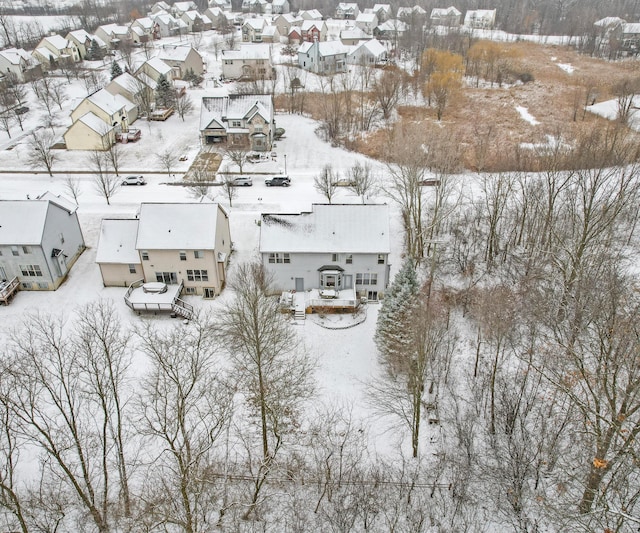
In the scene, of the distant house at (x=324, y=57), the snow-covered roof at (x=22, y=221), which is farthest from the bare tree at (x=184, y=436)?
the distant house at (x=324, y=57)

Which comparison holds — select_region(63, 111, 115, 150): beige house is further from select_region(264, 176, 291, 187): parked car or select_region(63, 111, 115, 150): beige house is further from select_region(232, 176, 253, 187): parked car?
select_region(264, 176, 291, 187): parked car

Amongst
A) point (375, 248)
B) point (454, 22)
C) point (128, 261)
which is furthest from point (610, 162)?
point (454, 22)

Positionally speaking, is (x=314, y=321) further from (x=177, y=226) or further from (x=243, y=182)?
(x=243, y=182)

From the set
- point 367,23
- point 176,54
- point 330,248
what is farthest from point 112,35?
point 330,248

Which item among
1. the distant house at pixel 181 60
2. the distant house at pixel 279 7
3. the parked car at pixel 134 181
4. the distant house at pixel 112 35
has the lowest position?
the parked car at pixel 134 181

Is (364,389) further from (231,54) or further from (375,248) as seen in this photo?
(231,54)

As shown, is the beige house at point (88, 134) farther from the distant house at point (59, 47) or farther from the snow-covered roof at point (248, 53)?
the distant house at point (59, 47)
